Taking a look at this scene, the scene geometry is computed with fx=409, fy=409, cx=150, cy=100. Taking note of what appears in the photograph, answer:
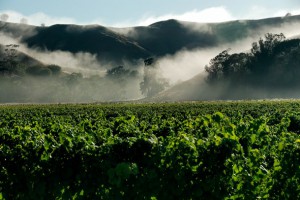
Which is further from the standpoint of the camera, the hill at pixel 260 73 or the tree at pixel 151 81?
the tree at pixel 151 81

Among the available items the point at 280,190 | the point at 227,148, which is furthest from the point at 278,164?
the point at 227,148

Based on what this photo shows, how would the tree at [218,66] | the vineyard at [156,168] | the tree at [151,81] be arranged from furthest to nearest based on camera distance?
the tree at [151,81]
the tree at [218,66]
the vineyard at [156,168]

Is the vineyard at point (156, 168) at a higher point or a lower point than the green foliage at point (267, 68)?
lower

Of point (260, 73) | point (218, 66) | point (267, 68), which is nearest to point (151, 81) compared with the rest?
point (218, 66)

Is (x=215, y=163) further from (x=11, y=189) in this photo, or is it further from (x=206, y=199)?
(x=11, y=189)

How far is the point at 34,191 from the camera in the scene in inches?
385

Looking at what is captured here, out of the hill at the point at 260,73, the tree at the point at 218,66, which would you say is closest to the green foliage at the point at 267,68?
the hill at the point at 260,73

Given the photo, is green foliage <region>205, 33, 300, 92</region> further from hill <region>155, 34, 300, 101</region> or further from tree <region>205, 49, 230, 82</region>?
tree <region>205, 49, 230, 82</region>

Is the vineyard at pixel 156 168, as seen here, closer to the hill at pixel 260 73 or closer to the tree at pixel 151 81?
the hill at pixel 260 73

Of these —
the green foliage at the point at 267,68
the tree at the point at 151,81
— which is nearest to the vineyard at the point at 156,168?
the green foliage at the point at 267,68

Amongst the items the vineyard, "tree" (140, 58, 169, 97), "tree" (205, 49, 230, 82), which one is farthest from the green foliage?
the vineyard

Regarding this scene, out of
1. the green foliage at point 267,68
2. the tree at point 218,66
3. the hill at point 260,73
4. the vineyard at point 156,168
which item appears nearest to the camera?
the vineyard at point 156,168

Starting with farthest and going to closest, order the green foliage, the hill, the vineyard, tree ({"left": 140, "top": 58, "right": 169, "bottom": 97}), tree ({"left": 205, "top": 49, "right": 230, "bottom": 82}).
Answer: tree ({"left": 140, "top": 58, "right": 169, "bottom": 97}) → tree ({"left": 205, "top": 49, "right": 230, "bottom": 82}) → the green foliage → the hill → the vineyard

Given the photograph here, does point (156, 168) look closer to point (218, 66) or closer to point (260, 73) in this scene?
point (260, 73)
